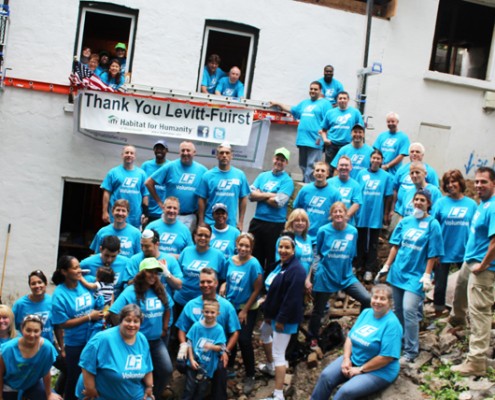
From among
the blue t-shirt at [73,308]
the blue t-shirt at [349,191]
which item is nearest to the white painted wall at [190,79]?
the blue t-shirt at [349,191]

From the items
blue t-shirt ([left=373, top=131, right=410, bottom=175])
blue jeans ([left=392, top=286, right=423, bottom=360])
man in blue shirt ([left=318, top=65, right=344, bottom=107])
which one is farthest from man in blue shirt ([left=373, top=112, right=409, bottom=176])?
blue jeans ([left=392, top=286, right=423, bottom=360])

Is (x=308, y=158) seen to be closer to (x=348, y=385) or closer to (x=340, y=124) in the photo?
(x=340, y=124)

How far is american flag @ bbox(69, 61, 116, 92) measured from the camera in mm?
12148

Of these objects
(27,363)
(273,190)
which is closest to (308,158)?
(273,190)

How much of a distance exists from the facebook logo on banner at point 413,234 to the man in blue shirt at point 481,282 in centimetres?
66

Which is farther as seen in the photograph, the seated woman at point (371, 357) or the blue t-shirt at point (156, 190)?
the blue t-shirt at point (156, 190)

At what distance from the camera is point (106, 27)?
1545 cm

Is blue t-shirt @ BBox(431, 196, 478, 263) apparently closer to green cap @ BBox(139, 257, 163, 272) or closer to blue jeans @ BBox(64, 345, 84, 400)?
green cap @ BBox(139, 257, 163, 272)

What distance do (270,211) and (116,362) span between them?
390cm

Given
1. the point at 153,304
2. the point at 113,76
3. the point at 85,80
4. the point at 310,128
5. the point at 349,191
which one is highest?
the point at 113,76

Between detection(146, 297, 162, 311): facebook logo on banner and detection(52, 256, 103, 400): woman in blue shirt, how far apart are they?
56cm

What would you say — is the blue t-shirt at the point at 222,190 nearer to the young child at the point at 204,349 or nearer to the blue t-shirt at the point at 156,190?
the blue t-shirt at the point at 156,190

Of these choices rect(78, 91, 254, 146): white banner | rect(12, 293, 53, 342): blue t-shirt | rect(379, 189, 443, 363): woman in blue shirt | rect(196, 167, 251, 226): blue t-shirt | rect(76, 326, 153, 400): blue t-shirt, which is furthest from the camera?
rect(78, 91, 254, 146): white banner

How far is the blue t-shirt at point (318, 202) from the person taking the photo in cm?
1009
